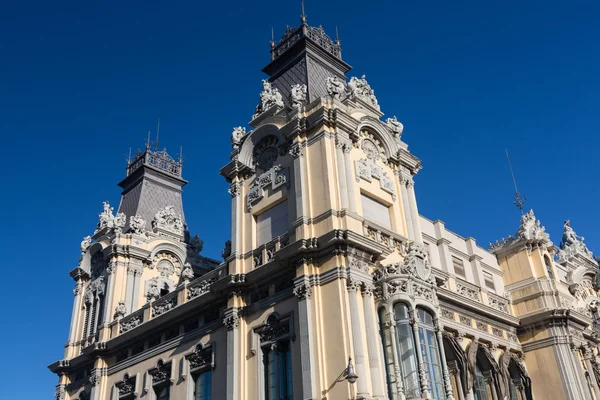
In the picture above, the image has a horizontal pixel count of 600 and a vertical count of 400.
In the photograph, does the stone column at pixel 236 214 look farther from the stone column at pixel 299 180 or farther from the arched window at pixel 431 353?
the arched window at pixel 431 353

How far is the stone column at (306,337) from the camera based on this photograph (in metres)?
20.9

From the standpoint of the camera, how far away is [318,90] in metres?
30.6

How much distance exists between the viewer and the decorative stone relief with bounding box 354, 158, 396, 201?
1035 inches

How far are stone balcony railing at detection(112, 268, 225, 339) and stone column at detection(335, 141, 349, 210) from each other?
674 cm

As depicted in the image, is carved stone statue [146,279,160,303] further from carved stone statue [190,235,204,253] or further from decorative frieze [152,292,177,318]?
carved stone statue [190,235,204,253]

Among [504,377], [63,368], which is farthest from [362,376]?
[63,368]

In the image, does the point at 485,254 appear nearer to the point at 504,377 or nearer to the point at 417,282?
the point at 504,377

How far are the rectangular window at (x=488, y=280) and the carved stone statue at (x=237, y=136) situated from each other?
50.9 ft

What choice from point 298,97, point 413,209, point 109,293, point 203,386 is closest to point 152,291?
point 109,293

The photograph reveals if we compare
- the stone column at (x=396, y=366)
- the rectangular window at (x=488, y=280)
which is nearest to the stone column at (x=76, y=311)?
the stone column at (x=396, y=366)

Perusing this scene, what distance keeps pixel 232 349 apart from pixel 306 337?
4.20 meters

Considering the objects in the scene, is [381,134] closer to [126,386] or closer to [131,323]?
[131,323]

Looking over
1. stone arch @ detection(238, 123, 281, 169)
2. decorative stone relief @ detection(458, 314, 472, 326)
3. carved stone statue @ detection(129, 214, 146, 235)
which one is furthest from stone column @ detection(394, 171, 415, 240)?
carved stone statue @ detection(129, 214, 146, 235)

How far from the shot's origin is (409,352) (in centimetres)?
2209
